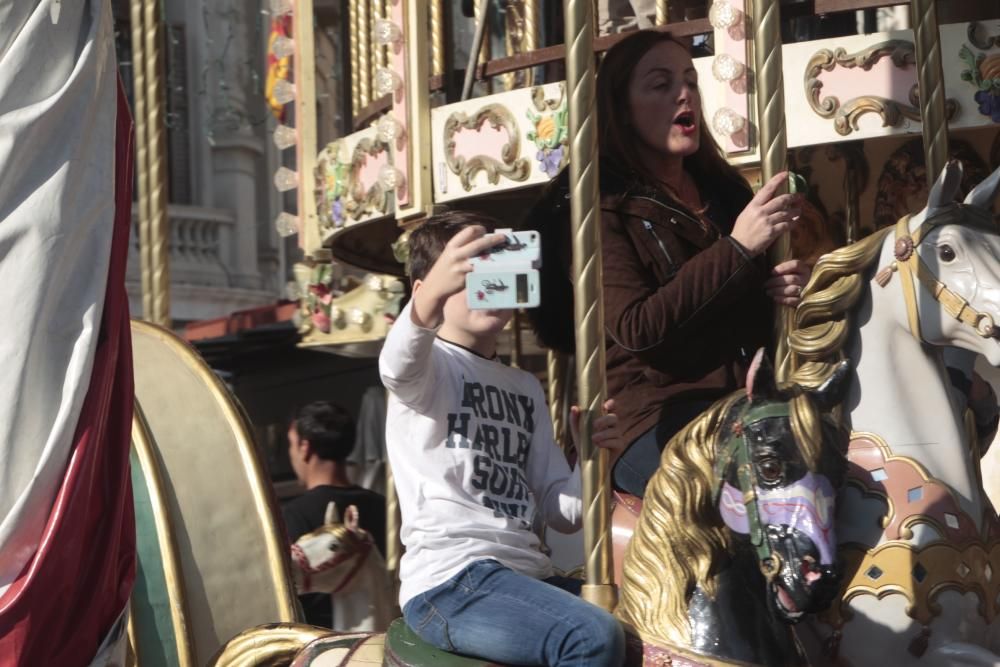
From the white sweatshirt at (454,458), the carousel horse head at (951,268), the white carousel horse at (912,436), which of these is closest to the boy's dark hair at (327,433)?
the white sweatshirt at (454,458)

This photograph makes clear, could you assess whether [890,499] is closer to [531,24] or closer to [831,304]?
[831,304]

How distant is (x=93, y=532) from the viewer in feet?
9.43

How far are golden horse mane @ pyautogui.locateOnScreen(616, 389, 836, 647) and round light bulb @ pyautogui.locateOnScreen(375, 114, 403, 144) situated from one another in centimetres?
249

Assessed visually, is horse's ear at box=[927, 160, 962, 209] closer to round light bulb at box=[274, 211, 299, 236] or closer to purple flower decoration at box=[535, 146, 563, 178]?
purple flower decoration at box=[535, 146, 563, 178]

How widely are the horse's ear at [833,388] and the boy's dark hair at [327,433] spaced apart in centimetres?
244

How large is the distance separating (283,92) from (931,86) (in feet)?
10.3

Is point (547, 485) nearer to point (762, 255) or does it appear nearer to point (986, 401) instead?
point (762, 255)

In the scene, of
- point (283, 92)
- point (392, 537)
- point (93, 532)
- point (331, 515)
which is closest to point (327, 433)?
point (331, 515)

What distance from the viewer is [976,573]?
3.04m

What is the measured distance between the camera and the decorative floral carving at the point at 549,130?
15.8 feet

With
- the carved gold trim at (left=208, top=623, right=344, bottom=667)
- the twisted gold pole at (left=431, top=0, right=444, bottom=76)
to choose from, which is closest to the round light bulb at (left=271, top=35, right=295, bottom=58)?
the twisted gold pole at (left=431, top=0, right=444, bottom=76)

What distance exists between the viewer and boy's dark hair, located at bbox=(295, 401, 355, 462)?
5.27 m

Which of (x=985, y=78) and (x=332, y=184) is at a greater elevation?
(x=985, y=78)

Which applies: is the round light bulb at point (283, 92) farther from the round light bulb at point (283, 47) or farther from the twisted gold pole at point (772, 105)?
the twisted gold pole at point (772, 105)
